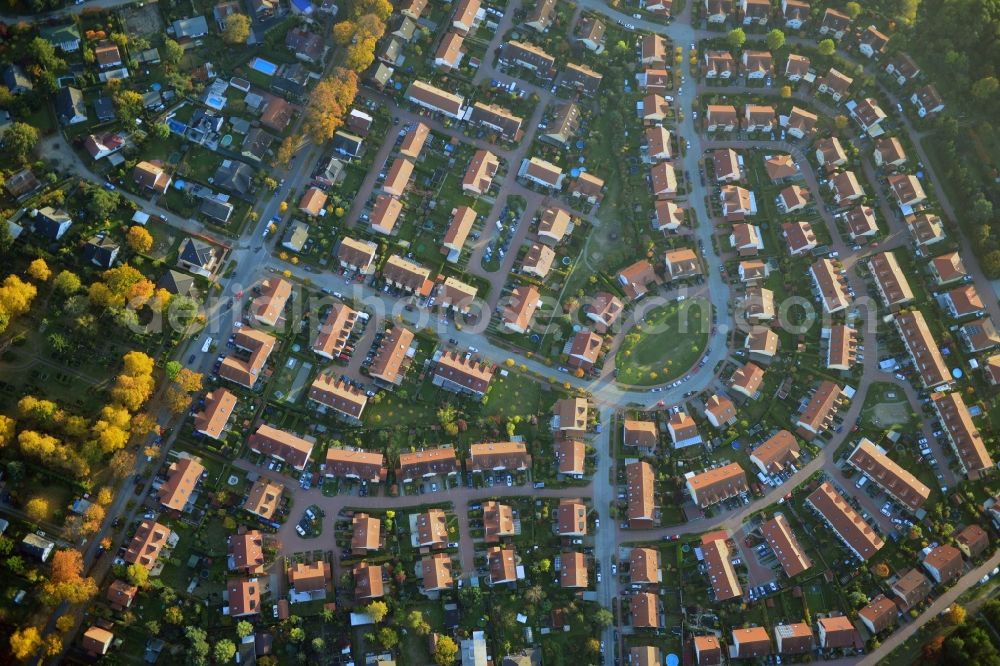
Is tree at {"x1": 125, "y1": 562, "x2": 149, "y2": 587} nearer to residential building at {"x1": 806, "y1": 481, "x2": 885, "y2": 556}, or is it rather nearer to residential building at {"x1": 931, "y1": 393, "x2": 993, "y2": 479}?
residential building at {"x1": 806, "y1": 481, "x2": 885, "y2": 556}

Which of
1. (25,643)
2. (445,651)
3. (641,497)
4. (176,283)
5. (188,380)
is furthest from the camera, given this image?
(176,283)

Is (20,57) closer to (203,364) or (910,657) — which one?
(203,364)

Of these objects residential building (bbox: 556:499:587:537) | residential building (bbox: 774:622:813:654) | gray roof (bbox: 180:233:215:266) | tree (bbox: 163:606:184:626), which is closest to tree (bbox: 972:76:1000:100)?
residential building (bbox: 774:622:813:654)

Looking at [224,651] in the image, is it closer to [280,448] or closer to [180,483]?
[180,483]

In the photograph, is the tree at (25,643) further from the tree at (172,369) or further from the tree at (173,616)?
the tree at (172,369)

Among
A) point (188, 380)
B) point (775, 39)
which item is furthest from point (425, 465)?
point (775, 39)

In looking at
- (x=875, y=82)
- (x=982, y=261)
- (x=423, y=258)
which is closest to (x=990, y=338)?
(x=982, y=261)
